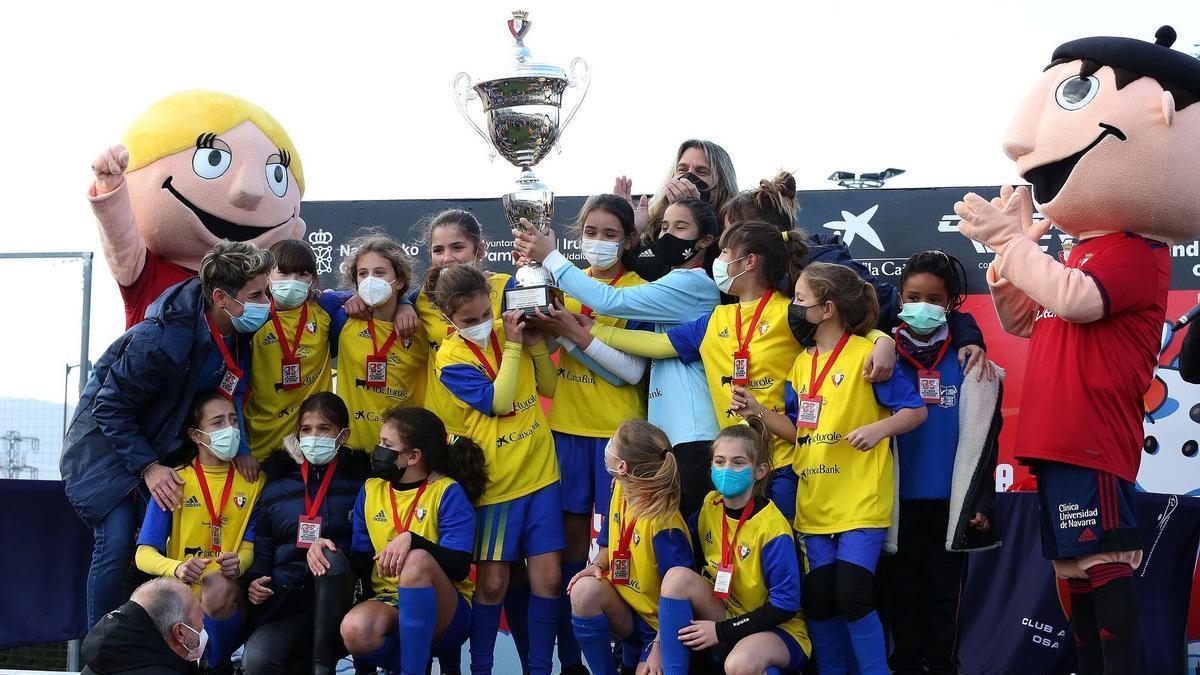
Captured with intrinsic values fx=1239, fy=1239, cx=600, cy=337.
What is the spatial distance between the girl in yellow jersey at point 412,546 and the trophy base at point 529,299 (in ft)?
1.69

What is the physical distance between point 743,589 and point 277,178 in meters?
2.70

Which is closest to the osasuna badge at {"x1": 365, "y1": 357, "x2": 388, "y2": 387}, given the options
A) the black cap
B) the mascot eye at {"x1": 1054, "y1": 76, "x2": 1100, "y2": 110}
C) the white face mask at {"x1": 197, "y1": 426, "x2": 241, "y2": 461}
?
the white face mask at {"x1": 197, "y1": 426, "x2": 241, "y2": 461}

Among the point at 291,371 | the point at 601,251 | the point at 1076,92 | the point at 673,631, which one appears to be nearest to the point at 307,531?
the point at 291,371

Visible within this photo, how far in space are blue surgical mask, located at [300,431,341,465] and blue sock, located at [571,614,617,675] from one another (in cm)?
111

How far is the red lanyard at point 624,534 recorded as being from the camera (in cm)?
442

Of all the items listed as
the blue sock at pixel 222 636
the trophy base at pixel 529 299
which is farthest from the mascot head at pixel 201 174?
the blue sock at pixel 222 636

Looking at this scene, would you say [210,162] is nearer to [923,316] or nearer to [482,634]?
[482,634]

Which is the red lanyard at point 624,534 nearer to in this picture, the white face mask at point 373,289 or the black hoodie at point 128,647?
the white face mask at point 373,289

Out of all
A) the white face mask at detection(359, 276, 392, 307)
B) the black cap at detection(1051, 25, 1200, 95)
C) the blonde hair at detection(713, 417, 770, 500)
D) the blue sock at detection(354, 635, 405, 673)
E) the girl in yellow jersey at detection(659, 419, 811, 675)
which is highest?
the black cap at detection(1051, 25, 1200, 95)

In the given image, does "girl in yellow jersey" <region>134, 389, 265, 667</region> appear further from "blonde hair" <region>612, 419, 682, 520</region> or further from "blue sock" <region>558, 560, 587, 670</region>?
"blonde hair" <region>612, 419, 682, 520</region>

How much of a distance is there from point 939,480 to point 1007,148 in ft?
3.94

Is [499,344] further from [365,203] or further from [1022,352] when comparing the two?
[1022,352]

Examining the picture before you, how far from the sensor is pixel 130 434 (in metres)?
4.65

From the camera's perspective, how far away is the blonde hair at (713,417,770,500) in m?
4.17
